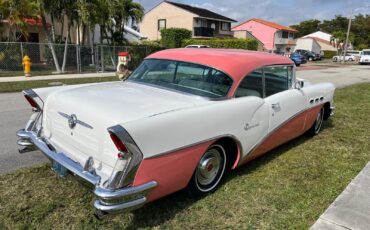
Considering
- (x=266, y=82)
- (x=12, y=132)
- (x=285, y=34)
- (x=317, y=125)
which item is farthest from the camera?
(x=285, y=34)

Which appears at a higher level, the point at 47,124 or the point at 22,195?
the point at 47,124

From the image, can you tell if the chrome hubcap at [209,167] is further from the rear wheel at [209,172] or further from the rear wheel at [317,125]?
the rear wheel at [317,125]

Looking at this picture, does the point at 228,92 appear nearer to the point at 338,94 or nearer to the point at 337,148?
the point at 337,148

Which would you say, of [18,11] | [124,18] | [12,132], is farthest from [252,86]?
[124,18]

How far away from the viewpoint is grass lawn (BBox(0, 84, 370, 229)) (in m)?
3.05

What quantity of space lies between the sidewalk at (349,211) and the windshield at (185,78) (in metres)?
1.59

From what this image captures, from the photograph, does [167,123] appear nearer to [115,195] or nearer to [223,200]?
[115,195]

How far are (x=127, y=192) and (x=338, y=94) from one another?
10583mm

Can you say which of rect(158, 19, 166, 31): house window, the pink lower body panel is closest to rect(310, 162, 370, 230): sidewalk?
the pink lower body panel

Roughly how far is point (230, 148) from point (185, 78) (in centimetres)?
99

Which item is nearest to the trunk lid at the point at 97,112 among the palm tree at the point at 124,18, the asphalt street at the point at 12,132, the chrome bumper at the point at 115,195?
the chrome bumper at the point at 115,195

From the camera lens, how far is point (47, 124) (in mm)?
3508

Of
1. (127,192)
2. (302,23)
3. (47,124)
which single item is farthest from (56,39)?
(302,23)

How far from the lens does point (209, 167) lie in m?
3.47
